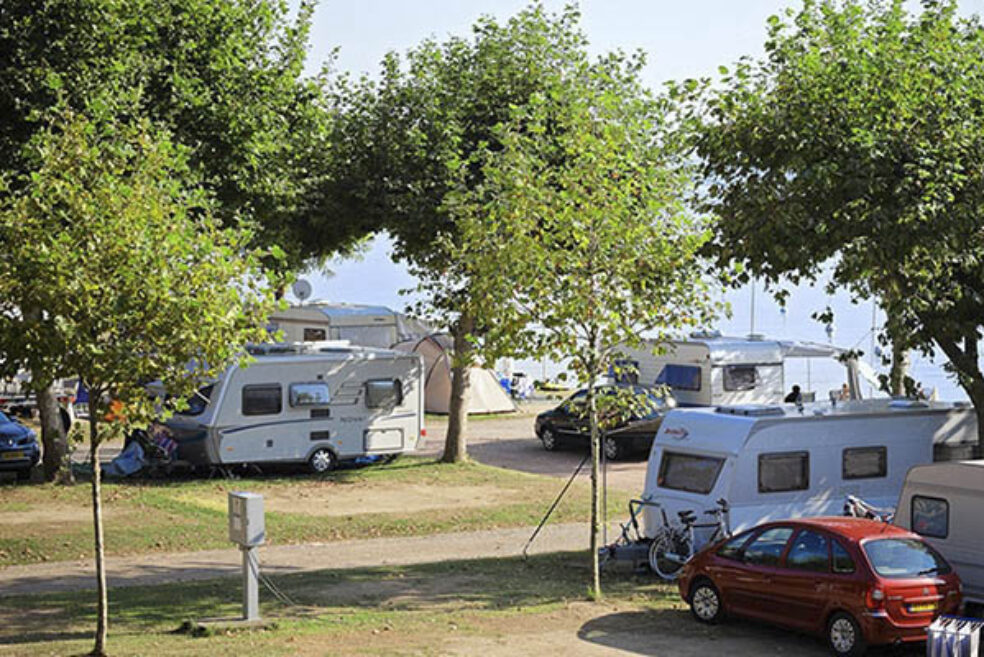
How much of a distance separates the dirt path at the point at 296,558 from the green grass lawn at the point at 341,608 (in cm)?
70

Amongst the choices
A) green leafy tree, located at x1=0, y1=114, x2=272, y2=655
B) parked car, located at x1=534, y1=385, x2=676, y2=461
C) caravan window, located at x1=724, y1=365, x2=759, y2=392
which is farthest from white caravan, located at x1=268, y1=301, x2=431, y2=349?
green leafy tree, located at x1=0, y1=114, x2=272, y2=655

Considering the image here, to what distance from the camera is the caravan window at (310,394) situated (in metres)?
25.1

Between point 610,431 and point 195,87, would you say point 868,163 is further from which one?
point 610,431

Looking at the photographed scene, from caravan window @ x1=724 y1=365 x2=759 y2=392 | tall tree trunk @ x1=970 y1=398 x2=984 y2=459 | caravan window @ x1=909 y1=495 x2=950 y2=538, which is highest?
caravan window @ x1=724 y1=365 x2=759 y2=392

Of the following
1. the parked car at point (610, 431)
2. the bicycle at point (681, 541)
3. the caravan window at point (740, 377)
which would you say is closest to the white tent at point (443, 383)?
the parked car at point (610, 431)

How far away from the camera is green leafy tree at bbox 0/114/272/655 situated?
11227mm

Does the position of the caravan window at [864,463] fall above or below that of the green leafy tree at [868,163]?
below

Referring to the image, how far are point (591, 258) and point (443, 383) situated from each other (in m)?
21.1

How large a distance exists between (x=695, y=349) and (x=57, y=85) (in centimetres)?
1863

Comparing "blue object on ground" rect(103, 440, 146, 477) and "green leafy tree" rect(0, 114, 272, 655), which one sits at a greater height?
"green leafy tree" rect(0, 114, 272, 655)

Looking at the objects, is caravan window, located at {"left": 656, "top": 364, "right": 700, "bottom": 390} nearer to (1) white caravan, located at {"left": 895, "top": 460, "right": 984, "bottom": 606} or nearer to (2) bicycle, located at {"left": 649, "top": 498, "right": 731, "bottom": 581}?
(2) bicycle, located at {"left": 649, "top": 498, "right": 731, "bottom": 581}

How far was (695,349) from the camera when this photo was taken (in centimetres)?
3077

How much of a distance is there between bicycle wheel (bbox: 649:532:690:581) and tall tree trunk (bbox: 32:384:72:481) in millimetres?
11520

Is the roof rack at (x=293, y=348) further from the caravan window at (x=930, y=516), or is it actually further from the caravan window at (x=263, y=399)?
the caravan window at (x=930, y=516)
